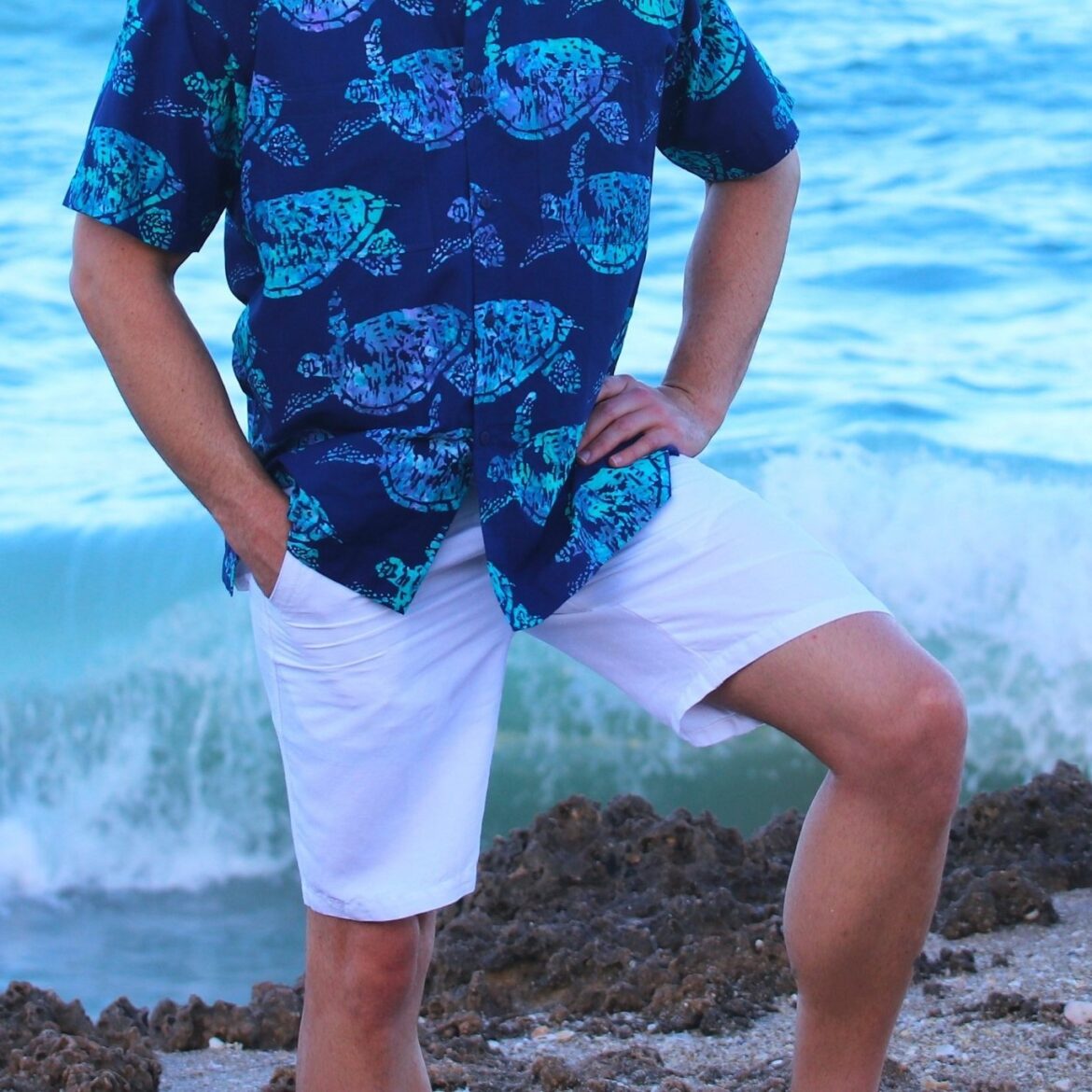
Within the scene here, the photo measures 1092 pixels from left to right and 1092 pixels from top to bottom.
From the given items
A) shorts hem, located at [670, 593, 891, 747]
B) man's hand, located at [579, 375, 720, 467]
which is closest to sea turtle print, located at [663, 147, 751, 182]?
man's hand, located at [579, 375, 720, 467]

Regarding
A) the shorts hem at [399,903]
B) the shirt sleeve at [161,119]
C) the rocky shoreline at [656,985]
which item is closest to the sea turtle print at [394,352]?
the shirt sleeve at [161,119]

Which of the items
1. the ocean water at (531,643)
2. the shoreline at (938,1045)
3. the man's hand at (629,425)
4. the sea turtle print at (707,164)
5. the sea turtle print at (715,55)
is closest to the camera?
the man's hand at (629,425)

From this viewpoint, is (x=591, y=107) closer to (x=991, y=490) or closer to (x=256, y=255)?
(x=256, y=255)

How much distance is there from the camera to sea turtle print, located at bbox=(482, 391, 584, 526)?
2023 mm

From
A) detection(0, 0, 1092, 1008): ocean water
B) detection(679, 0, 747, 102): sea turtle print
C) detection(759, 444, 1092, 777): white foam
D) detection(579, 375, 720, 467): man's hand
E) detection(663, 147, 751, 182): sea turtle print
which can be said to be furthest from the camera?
detection(759, 444, 1092, 777): white foam

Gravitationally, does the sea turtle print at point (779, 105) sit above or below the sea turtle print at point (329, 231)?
above

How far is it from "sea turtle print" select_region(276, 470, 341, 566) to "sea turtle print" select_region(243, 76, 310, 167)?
1.27 ft

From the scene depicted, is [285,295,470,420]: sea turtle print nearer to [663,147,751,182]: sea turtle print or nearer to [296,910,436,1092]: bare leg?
[663,147,751,182]: sea turtle print

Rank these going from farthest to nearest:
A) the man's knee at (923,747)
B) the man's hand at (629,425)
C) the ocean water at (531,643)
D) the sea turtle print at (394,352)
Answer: the ocean water at (531,643), the man's hand at (629,425), the sea turtle print at (394,352), the man's knee at (923,747)

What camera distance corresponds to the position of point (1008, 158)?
38.5ft

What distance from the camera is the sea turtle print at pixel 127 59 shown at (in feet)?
6.36

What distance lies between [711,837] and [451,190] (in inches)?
84.8

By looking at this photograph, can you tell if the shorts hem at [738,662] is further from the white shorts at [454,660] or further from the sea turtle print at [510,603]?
the sea turtle print at [510,603]

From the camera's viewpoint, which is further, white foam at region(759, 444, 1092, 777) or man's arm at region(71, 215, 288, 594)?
white foam at region(759, 444, 1092, 777)
